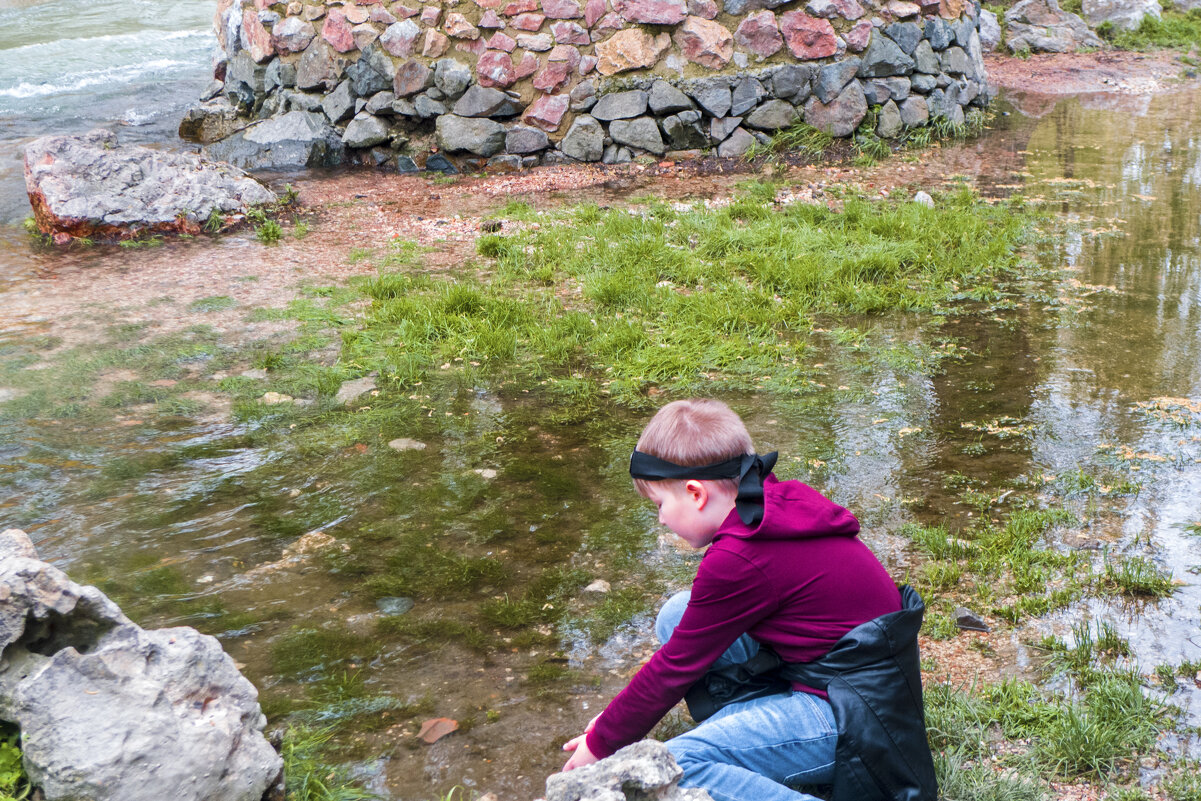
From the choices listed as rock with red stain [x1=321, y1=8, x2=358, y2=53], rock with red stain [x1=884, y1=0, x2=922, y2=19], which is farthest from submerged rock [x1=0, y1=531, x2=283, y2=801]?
rock with red stain [x1=884, y1=0, x2=922, y2=19]

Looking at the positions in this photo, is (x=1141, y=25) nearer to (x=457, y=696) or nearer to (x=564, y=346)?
(x=564, y=346)

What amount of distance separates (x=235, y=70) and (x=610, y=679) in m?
10.5

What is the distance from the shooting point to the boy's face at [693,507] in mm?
2293

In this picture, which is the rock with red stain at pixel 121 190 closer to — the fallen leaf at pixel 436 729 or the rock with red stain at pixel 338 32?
the rock with red stain at pixel 338 32

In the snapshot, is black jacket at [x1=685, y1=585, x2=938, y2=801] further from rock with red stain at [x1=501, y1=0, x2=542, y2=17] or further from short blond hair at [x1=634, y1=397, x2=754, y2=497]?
rock with red stain at [x1=501, y1=0, x2=542, y2=17]

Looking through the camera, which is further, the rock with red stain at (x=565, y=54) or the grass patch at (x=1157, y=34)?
the grass patch at (x=1157, y=34)

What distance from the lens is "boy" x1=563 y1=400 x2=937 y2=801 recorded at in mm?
2107

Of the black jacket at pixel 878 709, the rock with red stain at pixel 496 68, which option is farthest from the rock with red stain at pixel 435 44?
the black jacket at pixel 878 709

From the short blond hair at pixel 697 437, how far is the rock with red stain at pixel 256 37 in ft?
30.9

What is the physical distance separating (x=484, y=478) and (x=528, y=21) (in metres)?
6.67

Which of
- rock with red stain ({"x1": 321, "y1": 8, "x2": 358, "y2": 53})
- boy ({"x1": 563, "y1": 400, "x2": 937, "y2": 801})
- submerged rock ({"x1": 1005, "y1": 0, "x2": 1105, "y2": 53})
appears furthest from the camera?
submerged rock ({"x1": 1005, "y1": 0, "x2": 1105, "y2": 53})

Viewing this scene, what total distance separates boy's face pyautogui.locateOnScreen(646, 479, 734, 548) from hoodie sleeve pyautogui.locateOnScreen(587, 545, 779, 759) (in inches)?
4.9

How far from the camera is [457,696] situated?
2.76m

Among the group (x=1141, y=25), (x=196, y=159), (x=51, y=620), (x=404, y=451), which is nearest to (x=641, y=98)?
(x=196, y=159)
